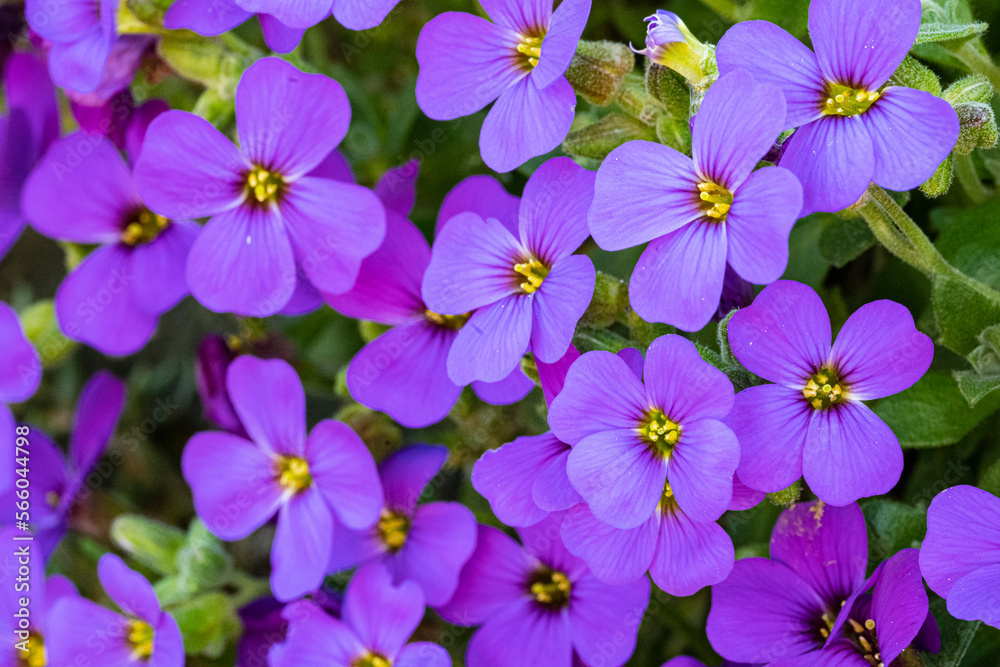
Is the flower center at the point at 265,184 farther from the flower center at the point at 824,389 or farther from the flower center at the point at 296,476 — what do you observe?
the flower center at the point at 824,389

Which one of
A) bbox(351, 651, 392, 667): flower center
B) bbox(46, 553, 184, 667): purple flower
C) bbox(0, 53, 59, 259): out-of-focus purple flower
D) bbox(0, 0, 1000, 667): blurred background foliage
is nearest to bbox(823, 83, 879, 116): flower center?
bbox(0, 0, 1000, 667): blurred background foliage

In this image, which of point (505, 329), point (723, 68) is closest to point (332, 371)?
point (505, 329)

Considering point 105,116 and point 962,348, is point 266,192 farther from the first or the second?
point 962,348

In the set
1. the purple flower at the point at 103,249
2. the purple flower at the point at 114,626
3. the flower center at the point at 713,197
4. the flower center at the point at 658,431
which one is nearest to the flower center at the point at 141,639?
the purple flower at the point at 114,626

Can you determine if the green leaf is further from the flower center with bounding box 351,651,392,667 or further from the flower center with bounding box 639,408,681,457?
the flower center with bounding box 351,651,392,667

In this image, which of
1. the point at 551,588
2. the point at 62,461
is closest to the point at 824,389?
the point at 551,588

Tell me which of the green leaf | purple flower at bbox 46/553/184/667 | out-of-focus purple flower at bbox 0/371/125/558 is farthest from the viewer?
out-of-focus purple flower at bbox 0/371/125/558

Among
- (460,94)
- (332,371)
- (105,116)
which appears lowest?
(332,371)
